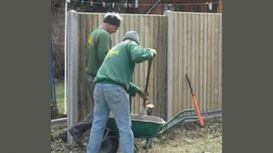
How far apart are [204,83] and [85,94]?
310 cm

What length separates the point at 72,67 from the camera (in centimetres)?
860

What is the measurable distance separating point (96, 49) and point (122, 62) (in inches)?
42.6

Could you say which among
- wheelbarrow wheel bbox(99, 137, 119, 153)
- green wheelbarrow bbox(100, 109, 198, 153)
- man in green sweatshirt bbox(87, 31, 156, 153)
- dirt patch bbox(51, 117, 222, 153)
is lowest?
dirt patch bbox(51, 117, 222, 153)

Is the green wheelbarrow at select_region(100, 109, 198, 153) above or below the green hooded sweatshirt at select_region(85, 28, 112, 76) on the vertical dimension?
below

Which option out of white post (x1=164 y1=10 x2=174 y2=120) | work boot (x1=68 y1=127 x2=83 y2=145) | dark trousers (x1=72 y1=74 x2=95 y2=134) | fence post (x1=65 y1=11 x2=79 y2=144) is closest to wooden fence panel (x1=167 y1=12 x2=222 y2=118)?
white post (x1=164 y1=10 x2=174 y2=120)

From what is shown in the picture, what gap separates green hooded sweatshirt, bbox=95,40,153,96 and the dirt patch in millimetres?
1694

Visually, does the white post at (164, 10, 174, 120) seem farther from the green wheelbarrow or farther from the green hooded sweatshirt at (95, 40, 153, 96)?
the green hooded sweatshirt at (95, 40, 153, 96)

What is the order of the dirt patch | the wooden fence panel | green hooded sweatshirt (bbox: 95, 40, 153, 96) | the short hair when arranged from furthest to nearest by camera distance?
the wooden fence panel → the dirt patch → the short hair → green hooded sweatshirt (bbox: 95, 40, 153, 96)

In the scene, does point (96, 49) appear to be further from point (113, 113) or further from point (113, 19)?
point (113, 113)

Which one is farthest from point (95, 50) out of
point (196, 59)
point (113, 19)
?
point (196, 59)

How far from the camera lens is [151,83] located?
980 cm

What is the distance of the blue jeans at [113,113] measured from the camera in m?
A: 7.00

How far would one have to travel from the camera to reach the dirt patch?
849 cm

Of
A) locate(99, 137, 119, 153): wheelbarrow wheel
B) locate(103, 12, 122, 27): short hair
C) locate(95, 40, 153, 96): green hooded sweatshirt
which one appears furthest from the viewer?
locate(103, 12, 122, 27): short hair
